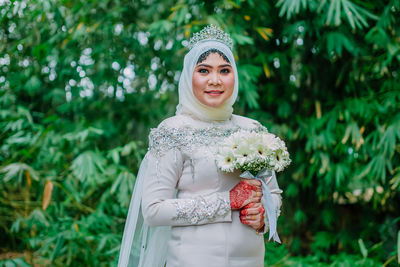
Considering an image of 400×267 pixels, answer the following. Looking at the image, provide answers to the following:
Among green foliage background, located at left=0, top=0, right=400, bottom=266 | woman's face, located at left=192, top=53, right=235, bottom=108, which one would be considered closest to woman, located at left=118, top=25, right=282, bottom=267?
woman's face, located at left=192, top=53, right=235, bottom=108

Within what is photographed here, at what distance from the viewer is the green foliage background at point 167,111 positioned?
3.37 metres

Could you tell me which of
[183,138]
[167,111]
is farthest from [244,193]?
[167,111]

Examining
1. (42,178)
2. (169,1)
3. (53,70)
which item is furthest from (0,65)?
(169,1)

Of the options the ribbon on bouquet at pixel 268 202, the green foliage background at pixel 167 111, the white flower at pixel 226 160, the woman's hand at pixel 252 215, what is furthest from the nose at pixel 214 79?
the green foliage background at pixel 167 111

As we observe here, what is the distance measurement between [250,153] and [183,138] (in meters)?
0.30

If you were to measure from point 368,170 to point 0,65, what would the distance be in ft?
10.6

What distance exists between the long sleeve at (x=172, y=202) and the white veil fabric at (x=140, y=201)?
0.09m

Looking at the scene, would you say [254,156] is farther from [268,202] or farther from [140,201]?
[140,201]

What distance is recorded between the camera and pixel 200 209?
163cm

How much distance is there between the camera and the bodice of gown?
5.38 feet

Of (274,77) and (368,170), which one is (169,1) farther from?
(368,170)

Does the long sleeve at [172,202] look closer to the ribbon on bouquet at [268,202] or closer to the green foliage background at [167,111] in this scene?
the ribbon on bouquet at [268,202]

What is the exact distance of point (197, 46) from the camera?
182 cm

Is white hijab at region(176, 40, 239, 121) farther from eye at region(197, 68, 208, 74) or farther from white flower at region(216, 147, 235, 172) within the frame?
white flower at region(216, 147, 235, 172)
